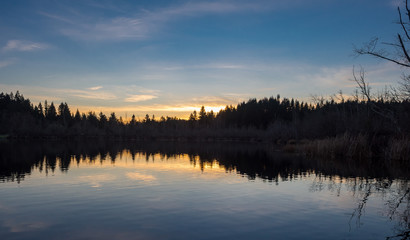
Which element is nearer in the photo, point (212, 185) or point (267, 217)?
point (267, 217)

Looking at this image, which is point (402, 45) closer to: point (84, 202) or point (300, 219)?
point (300, 219)

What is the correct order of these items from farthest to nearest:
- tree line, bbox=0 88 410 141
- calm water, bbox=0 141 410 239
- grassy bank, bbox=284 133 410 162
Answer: tree line, bbox=0 88 410 141
grassy bank, bbox=284 133 410 162
calm water, bbox=0 141 410 239

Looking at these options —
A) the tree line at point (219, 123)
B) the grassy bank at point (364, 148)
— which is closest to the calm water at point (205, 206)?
the grassy bank at point (364, 148)

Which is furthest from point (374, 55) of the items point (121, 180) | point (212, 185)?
point (121, 180)

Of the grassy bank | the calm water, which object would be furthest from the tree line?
the calm water

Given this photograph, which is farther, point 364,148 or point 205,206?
point 364,148

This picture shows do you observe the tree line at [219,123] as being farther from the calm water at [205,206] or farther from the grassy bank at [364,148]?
the calm water at [205,206]

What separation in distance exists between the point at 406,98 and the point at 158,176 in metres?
25.4

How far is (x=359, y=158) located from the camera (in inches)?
1442

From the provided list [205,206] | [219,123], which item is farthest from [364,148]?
[219,123]

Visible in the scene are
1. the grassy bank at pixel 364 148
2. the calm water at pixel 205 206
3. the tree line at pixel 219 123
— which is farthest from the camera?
the tree line at pixel 219 123

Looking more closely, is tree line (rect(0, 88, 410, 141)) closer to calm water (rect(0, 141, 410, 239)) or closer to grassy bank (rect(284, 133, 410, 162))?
grassy bank (rect(284, 133, 410, 162))

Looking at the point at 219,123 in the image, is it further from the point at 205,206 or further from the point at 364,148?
the point at 205,206

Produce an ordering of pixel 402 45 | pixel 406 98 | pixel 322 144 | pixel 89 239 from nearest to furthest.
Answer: pixel 89 239 < pixel 402 45 < pixel 406 98 < pixel 322 144
